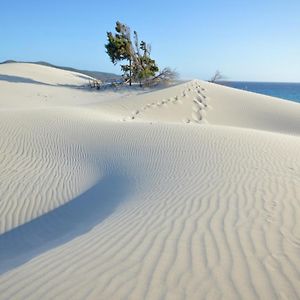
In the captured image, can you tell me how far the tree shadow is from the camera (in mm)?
4770

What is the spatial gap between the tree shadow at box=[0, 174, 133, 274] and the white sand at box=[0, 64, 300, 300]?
3 cm

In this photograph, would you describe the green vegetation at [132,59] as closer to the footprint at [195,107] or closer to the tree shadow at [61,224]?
the footprint at [195,107]

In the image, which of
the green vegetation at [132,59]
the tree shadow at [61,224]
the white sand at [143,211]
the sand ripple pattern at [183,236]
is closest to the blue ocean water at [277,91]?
the green vegetation at [132,59]

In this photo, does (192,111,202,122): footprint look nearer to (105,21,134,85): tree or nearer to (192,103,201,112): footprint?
(192,103,201,112): footprint

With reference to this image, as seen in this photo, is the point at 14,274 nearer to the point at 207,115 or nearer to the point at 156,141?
the point at 156,141

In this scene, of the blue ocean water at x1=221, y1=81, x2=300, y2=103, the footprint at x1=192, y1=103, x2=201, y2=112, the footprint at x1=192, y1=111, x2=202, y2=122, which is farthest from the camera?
the blue ocean water at x1=221, y1=81, x2=300, y2=103

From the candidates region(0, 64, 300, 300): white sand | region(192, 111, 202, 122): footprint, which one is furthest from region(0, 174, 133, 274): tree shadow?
region(192, 111, 202, 122): footprint

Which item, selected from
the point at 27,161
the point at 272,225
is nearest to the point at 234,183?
the point at 272,225

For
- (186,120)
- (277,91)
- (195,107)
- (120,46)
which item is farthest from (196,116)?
(277,91)

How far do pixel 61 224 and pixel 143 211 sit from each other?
148 cm

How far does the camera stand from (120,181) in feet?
24.4

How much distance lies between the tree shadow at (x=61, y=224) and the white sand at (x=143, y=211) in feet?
0.10

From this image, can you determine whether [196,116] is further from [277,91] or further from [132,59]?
[277,91]

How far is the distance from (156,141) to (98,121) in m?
3.79
